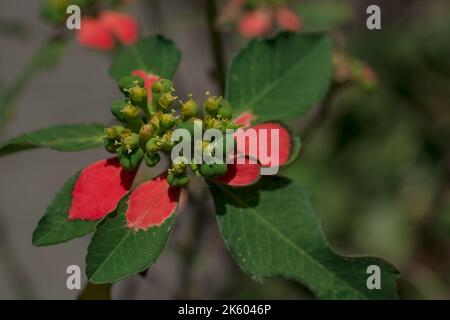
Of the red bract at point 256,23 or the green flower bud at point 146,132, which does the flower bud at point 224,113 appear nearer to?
the green flower bud at point 146,132

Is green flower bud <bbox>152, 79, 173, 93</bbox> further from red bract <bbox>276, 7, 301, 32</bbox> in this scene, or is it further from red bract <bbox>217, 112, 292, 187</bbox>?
red bract <bbox>276, 7, 301, 32</bbox>

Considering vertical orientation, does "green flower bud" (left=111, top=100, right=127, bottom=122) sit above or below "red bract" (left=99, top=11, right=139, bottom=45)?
below

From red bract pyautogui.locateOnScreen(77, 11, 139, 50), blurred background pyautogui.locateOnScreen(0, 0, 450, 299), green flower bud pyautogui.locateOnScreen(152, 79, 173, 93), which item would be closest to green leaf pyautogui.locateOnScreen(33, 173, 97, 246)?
green flower bud pyautogui.locateOnScreen(152, 79, 173, 93)

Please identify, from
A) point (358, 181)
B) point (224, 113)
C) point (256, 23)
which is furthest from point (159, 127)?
point (358, 181)

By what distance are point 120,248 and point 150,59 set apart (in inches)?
18.1

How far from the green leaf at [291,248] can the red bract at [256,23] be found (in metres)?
0.81

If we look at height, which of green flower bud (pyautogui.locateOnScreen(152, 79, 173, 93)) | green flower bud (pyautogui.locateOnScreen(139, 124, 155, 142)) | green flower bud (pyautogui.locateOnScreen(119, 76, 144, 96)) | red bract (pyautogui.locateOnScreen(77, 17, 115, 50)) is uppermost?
red bract (pyautogui.locateOnScreen(77, 17, 115, 50))

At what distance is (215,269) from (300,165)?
687 mm

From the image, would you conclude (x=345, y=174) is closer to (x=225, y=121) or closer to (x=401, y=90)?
(x=401, y=90)

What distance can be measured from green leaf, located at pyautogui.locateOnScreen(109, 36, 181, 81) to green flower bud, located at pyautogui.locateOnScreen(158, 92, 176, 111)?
176mm

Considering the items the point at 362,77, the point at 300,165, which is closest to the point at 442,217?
the point at 300,165

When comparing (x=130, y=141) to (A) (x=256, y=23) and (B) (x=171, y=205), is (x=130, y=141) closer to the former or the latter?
(B) (x=171, y=205)

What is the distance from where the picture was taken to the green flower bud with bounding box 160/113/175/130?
1193 mm

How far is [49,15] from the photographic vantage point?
6.30 feet
